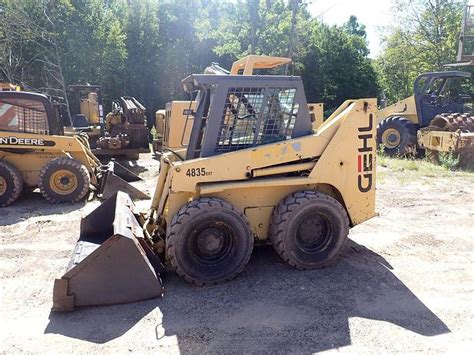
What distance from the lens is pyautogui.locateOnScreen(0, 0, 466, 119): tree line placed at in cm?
2136

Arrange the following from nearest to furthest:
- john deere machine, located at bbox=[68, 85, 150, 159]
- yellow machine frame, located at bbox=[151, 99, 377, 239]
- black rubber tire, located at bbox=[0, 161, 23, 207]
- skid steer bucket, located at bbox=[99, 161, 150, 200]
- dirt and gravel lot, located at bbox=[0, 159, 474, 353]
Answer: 1. dirt and gravel lot, located at bbox=[0, 159, 474, 353]
2. yellow machine frame, located at bbox=[151, 99, 377, 239]
3. black rubber tire, located at bbox=[0, 161, 23, 207]
4. skid steer bucket, located at bbox=[99, 161, 150, 200]
5. john deere machine, located at bbox=[68, 85, 150, 159]

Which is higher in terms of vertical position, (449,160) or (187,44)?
(187,44)

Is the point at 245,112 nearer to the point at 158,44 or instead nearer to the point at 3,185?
the point at 3,185

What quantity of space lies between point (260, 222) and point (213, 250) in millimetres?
626

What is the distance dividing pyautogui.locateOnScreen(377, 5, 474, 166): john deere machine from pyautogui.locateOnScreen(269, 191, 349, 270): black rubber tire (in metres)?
8.07

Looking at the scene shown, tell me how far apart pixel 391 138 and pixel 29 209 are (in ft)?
34.1

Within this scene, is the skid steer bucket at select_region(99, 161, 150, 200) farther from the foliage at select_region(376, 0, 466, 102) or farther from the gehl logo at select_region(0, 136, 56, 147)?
the foliage at select_region(376, 0, 466, 102)

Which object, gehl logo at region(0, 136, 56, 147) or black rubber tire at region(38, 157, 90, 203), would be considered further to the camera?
black rubber tire at region(38, 157, 90, 203)

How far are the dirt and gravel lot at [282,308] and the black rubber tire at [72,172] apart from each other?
2127mm

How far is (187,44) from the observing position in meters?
27.5

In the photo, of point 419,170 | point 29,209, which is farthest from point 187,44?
point 29,209

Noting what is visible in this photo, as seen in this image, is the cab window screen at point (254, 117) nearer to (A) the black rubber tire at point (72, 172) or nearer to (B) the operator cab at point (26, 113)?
(A) the black rubber tire at point (72, 172)

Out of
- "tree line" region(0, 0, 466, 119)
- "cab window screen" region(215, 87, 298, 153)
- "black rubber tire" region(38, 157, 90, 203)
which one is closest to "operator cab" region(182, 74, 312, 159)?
"cab window screen" region(215, 87, 298, 153)

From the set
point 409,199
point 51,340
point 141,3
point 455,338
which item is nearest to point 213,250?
point 51,340
